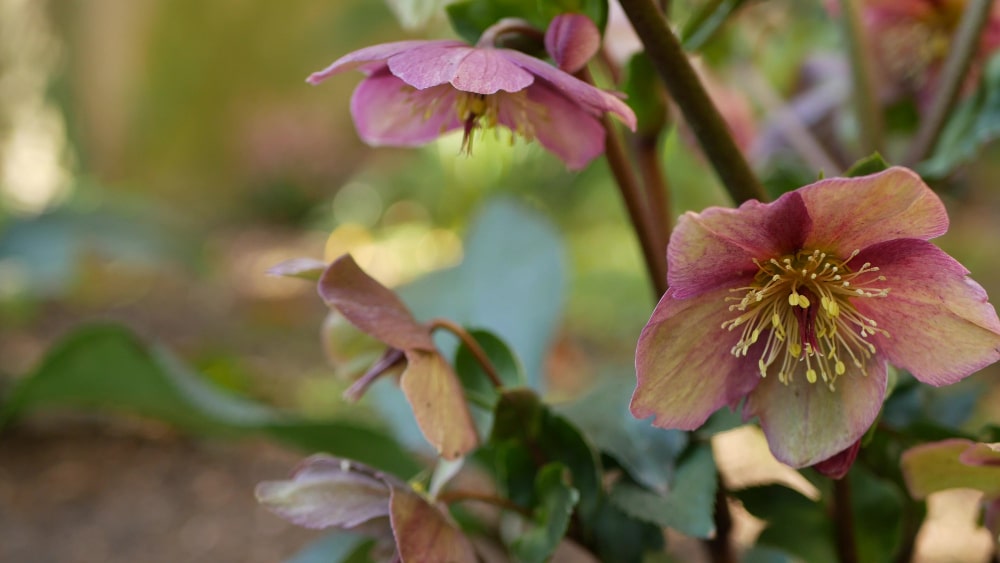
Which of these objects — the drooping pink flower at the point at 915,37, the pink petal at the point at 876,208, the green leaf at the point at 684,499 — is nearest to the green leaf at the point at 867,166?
the pink petal at the point at 876,208

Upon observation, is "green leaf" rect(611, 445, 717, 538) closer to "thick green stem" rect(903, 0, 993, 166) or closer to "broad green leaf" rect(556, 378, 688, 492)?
"broad green leaf" rect(556, 378, 688, 492)

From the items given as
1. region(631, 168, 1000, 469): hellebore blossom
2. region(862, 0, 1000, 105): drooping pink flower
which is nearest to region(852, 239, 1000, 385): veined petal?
region(631, 168, 1000, 469): hellebore blossom

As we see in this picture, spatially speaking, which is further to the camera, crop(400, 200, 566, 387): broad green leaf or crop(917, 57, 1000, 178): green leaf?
crop(400, 200, 566, 387): broad green leaf

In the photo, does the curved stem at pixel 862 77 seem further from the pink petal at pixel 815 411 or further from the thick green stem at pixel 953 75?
the pink petal at pixel 815 411

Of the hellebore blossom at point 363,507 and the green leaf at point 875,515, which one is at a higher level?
the hellebore blossom at point 363,507

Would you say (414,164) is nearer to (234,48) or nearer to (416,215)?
(416,215)
